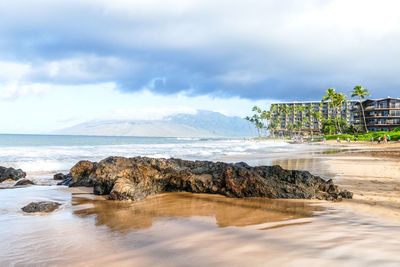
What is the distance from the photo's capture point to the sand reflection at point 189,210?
4.41 meters

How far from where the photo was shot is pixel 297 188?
621cm

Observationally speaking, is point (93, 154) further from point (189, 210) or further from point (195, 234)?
point (195, 234)

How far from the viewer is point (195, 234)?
3715mm

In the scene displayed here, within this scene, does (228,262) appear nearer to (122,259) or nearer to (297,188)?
(122,259)

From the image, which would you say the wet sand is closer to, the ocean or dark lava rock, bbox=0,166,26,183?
dark lava rock, bbox=0,166,26,183

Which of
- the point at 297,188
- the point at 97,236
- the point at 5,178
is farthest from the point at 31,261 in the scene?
the point at 5,178

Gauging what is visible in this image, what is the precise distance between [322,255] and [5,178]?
10506 millimetres

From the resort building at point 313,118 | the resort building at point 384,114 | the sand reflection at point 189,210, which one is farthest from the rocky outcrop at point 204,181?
the resort building at point 313,118

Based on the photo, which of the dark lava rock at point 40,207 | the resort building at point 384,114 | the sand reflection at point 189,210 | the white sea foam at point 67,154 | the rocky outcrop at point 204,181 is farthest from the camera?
the resort building at point 384,114

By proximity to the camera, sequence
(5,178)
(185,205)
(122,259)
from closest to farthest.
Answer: (122,259)
(185,205)
(5,178)

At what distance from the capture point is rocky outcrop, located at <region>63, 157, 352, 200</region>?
6.06 metres

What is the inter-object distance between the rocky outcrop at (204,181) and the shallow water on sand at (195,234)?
35 centimetres

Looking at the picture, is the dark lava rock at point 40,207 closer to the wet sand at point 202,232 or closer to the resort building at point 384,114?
the wet sand at point 202,232

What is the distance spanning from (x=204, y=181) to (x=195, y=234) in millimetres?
2807
